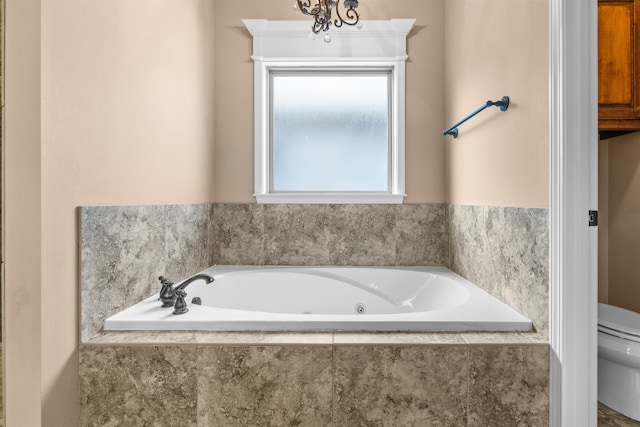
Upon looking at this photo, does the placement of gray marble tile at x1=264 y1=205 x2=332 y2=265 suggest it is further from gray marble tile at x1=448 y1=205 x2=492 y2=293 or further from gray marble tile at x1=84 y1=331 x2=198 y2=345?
gray marble tile at x1=84 y1=331 x2=198 y2=345

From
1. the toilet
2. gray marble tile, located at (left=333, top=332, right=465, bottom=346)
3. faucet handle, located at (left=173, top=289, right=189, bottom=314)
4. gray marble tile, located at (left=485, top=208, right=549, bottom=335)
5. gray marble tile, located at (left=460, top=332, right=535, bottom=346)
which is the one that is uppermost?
gray marble tile, located at (left=485, top=208, right=549, bottom=335)

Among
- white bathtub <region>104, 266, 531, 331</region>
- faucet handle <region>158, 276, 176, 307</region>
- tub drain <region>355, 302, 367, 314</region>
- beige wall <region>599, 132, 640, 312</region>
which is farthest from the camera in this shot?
tub drain <region>355, 302, 367, 314</region>

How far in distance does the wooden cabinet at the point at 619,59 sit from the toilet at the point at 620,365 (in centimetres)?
107

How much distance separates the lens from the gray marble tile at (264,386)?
1.09 m

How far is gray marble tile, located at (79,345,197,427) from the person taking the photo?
110 cm

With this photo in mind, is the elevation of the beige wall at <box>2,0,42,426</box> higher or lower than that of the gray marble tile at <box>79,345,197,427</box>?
higher

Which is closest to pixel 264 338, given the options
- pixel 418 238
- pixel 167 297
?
pixel 167 297

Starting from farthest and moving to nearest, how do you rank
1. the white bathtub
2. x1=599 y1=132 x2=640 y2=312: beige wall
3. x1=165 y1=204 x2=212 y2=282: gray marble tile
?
x1=599 y1=132 x2=640 y2=312: beige wall → x1=165 y1=204 x2=212 y2=282: gray marble tile → the white bathtub

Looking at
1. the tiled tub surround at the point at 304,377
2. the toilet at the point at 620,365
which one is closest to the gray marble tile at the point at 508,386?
the tiled tub surround at the point at 304,377

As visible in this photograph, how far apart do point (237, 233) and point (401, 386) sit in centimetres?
153

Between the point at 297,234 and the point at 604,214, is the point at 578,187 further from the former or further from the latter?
the point at 297,234

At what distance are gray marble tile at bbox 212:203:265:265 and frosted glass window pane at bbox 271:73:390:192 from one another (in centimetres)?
27

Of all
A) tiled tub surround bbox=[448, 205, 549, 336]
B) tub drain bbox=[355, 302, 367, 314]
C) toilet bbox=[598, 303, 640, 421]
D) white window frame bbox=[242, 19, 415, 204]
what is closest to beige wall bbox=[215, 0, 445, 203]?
white window frame bbox=[242, 19, 415, 204]

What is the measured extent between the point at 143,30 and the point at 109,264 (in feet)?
3.26
